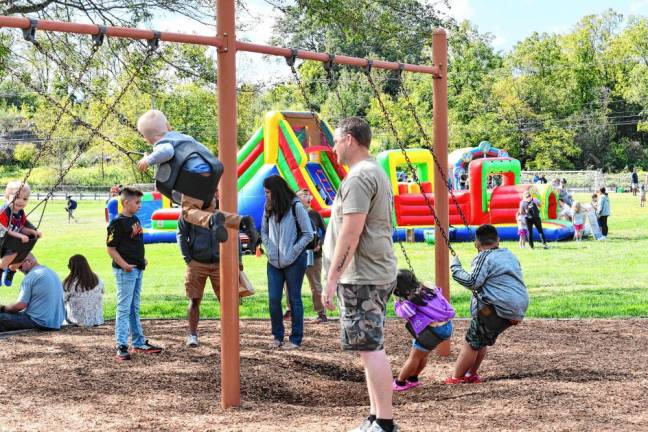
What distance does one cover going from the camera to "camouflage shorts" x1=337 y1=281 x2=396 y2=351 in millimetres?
4766

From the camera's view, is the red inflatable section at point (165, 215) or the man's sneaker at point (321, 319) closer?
the man's sneaker at point (321, 319)

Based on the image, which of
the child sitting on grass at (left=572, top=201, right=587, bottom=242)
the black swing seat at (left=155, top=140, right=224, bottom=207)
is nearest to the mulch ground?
the black swing seat at (left=155, top=140, right=224, bottom=207)

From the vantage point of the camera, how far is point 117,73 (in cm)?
1212

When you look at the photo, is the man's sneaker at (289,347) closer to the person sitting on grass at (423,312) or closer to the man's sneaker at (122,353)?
the man's sneaker at (122,353)

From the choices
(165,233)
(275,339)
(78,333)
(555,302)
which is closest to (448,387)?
(275,339)

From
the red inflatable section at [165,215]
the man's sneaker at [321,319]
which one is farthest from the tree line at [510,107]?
the man's sneaker at [321,319]

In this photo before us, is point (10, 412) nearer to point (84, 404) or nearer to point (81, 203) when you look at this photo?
point (84, 404)

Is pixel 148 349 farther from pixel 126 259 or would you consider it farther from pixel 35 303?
pixel 35 303

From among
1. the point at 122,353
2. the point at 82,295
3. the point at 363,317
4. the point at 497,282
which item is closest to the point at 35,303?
the point at 82,295

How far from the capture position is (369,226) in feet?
15.8

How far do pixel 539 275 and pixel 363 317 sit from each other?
1109 centimetres

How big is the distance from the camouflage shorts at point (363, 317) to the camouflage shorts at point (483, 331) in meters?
1.90

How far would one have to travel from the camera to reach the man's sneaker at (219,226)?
5.08 meters

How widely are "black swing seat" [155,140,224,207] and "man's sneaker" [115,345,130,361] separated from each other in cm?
286
